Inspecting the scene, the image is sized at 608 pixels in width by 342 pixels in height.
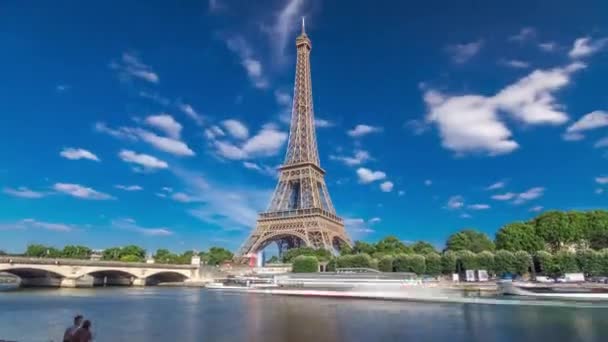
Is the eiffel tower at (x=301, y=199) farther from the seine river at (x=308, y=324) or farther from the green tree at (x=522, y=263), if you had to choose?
the seine river at (x=308, y=324)

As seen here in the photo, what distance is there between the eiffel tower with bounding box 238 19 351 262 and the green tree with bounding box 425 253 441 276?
1784cm

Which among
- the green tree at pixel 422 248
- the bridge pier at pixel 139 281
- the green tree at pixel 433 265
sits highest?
the green tree at pixel 422 248

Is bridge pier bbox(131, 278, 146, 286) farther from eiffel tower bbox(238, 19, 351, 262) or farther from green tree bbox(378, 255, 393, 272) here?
green tree bbox(378, 255, 393, 272)

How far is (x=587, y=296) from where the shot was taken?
35.8 metres

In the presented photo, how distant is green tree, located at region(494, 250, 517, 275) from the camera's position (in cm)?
5134

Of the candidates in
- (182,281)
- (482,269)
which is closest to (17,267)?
(182,281)

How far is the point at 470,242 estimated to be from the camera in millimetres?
66625

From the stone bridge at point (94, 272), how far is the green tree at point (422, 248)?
128ft

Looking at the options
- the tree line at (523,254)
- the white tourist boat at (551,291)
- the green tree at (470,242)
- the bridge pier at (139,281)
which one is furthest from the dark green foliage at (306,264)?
the bridge pier at (139,281)

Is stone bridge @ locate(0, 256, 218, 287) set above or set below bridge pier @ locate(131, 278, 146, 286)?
above

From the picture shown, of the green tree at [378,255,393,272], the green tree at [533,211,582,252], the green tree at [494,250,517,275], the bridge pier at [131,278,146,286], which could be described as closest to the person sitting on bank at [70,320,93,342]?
the green tree at [378,255,393,272]

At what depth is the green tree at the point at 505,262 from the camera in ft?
168

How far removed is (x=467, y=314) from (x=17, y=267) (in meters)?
53.1

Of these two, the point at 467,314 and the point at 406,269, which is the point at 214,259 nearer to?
the point at 406,269
